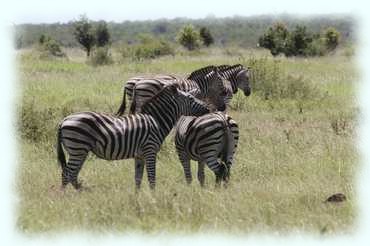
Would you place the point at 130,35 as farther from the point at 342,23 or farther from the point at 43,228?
the point at 43,228

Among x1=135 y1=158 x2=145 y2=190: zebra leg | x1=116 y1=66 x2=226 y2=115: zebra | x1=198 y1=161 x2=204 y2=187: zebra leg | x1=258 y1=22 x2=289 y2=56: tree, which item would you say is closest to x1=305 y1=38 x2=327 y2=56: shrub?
x1=258 y1=22 x2=289 y2=56: tree

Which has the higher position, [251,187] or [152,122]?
[152,122]

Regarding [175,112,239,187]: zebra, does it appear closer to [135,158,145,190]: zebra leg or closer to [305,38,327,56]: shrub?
[135,158,145,190]: zebra leg

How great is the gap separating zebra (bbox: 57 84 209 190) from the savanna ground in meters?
0.37

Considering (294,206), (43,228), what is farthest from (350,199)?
(43,228)

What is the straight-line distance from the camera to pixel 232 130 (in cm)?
995

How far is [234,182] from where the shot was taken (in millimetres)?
9742

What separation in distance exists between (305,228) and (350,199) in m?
1.52

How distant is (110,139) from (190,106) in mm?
1535

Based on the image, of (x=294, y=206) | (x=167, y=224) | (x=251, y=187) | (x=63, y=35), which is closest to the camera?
(x=167, y=224)

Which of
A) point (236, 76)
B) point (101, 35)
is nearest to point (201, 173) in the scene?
point (236, 76)

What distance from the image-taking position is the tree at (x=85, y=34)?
54656mm

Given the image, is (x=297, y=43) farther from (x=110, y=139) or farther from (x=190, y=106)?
(x=110, y=139)

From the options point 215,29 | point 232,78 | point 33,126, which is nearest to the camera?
point 33,126
